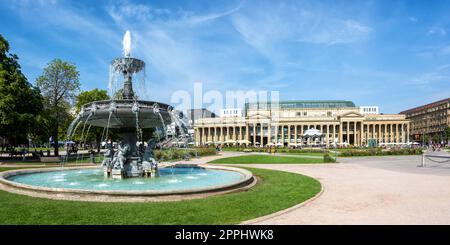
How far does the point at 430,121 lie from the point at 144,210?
154m

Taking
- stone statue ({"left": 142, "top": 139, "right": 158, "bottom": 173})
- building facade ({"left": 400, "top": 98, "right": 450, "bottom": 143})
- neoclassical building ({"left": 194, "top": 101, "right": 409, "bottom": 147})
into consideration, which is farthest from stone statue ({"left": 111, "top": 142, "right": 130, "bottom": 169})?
building facade ({"left": 400, "top": 98, "right": 450, "bottom": 143})

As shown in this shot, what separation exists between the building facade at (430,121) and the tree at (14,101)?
127203mm

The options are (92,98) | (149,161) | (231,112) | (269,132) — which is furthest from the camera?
(231,112)

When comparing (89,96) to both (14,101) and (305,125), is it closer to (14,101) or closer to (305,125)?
(14,101)

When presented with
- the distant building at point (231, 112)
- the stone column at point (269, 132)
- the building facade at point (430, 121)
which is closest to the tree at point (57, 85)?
the stone column at point (269, 132)

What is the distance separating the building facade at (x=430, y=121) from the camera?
122 meters

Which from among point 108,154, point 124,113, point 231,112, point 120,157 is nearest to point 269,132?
point 231,112

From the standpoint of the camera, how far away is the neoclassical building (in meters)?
123

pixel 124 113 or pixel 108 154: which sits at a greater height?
pixel 124 113

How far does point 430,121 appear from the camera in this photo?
5300 inches

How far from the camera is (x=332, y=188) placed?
14281 millimetres

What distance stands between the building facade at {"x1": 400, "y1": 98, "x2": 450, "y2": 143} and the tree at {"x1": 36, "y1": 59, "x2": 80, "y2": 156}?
401 feet

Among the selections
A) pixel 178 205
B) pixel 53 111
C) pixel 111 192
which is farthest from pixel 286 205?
pixel 53 111

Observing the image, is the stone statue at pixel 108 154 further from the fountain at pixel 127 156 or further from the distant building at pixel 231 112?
the distant building at pixel 231 112
